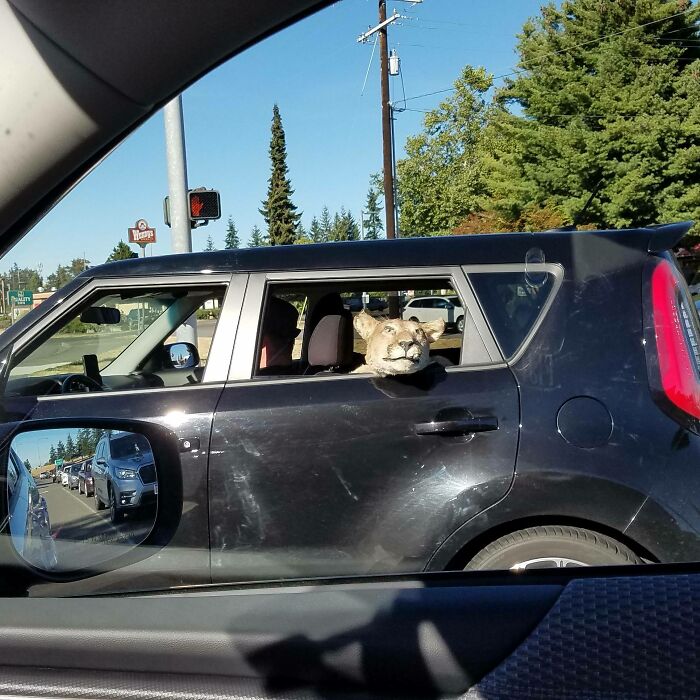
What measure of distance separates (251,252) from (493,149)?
26.5m

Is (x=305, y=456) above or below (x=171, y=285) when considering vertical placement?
below

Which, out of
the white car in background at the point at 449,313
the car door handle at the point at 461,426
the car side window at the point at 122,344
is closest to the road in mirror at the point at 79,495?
the car side window at the point at 122,344

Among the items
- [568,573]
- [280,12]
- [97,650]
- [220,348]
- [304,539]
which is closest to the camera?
[280,12]

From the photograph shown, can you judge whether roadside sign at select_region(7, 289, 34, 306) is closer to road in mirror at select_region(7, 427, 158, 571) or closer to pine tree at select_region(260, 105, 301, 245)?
road in mirror at select_region(7, 427, 158, 571)

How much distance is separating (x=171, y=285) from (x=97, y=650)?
1.50 metres

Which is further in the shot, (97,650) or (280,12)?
(97,650)

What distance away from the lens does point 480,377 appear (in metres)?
2.73

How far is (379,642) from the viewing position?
1997mm

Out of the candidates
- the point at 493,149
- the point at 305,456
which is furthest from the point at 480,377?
the point at 493,149

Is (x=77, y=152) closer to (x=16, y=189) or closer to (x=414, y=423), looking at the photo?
(x=16, y=189)

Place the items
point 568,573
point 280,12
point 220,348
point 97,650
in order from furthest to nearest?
point 220,348 → point 568,573 → point 97,650 → point 280,12

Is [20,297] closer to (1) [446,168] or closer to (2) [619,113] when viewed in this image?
(2) [619,113]

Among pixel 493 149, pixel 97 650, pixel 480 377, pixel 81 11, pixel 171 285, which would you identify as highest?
pixel 493 149

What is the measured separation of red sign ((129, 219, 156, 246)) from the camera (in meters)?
8.13
